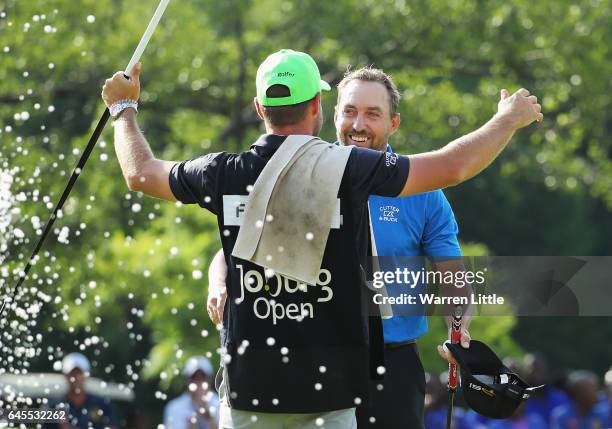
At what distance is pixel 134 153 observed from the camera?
4.36 meters

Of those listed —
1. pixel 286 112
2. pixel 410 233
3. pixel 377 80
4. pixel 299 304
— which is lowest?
→ pixel 299 304

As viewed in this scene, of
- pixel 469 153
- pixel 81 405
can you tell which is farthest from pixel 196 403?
pixel 469 153

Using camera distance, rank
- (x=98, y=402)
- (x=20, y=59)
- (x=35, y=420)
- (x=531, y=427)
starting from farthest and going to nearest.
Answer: (x=20, y=59), (x=531, y=427), (x=98, y=402), (x=35, y=420)

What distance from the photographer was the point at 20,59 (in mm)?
15242

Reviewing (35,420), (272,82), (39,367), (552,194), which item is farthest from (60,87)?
(552,194)

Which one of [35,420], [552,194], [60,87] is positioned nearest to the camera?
[35,420]

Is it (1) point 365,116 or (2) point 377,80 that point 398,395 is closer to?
(1) point 365,116

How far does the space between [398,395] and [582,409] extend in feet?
16.0

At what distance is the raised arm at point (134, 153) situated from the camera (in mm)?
4316

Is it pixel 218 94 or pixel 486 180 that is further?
pixel 486 180

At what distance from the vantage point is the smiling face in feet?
18.2

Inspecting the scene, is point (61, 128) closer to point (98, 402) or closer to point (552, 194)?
point (98, 402)

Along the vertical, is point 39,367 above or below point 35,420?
above

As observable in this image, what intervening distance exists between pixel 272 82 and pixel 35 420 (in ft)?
10.0
